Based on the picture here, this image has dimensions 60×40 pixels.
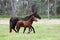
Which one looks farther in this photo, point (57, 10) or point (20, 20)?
point (57, 10)

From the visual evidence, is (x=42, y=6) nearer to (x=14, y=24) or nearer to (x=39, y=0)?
(x=39, y=0)

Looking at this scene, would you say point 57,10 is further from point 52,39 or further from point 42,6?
point 52,39

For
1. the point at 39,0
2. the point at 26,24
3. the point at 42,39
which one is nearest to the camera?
the point at 42,39

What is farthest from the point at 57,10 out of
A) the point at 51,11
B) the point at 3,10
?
the point at 3,10

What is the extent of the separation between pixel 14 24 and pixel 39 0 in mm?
55675

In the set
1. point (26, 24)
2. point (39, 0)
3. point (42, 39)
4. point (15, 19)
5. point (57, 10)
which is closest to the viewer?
point (42, 39)

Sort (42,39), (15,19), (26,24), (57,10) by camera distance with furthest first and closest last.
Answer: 1. (57,10)
2. (15,19)
3. (26,24)
4. (42,39)

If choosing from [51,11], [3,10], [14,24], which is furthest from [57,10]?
[14,24]

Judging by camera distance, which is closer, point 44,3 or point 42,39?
point 42,39

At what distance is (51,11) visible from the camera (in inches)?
2721

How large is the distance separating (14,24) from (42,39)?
18.2 ft

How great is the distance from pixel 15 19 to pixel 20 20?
0.67 metres

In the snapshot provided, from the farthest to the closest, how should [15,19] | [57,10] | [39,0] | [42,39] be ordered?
[39,0] → [57,10] → [15,19] → [42,39]

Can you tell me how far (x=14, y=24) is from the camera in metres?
17.4
